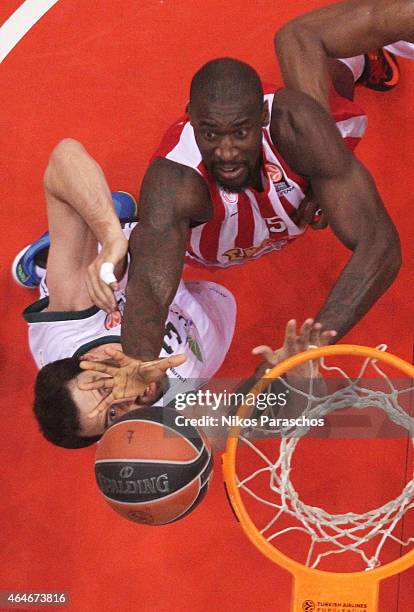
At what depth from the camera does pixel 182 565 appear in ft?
9.02

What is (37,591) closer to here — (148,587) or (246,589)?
(148,587)

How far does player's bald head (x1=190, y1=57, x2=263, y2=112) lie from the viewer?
202 cm

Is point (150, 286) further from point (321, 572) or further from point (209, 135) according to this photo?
point (321, 572)

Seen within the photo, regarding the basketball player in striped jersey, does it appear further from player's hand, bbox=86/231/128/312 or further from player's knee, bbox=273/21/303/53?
player's knee, bbox=273/21/303/53

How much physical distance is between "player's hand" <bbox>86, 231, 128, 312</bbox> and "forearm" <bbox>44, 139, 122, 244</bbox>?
0.10 ft

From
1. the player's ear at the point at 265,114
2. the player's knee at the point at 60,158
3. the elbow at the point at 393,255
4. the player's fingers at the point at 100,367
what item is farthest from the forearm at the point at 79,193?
the elbow at the point at 393,255

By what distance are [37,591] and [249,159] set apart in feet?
4.86

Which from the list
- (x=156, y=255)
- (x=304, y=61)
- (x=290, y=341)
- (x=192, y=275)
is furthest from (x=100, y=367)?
(x=304, y=61)

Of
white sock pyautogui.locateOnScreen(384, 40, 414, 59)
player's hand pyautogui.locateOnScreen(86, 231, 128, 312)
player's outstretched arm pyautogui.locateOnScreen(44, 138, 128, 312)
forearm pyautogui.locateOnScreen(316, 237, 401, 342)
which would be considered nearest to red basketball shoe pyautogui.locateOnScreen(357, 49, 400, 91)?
white sock pyautogui.locateOnScreen(384, 40, 414, 59)

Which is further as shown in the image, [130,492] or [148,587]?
[148,587]

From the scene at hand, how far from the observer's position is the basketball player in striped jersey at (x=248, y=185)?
206 centimetres

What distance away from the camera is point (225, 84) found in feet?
6.63

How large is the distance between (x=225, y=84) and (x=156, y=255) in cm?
43

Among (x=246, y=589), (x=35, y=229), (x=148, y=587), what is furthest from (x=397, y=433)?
(x=35, y=229)
